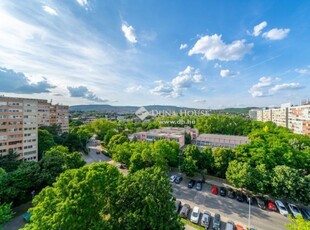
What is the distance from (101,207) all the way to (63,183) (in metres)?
3.32

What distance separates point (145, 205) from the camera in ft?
41.4

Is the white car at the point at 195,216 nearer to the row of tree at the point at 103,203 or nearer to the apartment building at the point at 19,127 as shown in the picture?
the row of tree at the point at 103,203

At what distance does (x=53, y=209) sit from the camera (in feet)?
37.5

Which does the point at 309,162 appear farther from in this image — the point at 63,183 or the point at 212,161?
the point at 63,183

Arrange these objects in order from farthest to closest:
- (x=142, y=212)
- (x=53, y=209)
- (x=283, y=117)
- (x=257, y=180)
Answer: (x=283, y=117) → (x=257, y=180) → (x=142, y=212) → (x=53, y=209)

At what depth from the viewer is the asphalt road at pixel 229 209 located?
733 inches

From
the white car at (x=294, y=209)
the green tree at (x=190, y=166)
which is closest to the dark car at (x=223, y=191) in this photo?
the green tree at (x=190, y=166)

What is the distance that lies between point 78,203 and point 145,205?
4670 mm

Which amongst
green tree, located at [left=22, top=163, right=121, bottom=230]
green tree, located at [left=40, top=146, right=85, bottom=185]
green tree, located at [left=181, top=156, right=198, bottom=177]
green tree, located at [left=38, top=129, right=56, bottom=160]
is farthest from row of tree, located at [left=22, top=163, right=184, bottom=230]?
green tree, located at [left=38, top=129, right=56, bottom=160]

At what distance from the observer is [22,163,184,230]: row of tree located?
10953 millimetres

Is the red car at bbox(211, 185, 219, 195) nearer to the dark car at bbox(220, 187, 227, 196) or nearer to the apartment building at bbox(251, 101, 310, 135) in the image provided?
the dark car at bbox(220, 187, 227, 196)

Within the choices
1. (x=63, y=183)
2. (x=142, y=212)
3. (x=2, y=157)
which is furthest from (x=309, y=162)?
(x=2, y=157)

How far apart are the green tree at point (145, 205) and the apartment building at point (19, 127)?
3036 centimetres

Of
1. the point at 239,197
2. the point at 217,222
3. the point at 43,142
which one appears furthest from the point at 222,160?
the point at 43,142
